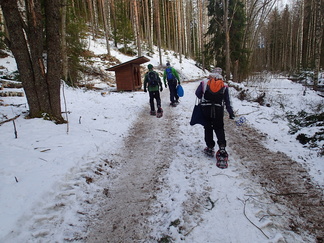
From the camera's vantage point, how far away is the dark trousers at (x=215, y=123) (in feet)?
Result: 11.9

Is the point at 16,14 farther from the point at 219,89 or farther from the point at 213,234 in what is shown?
the point at 213,234

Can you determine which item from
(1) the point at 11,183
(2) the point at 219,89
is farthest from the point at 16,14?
(2) the point at 219,89

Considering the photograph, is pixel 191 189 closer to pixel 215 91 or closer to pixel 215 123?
pixel 215 123

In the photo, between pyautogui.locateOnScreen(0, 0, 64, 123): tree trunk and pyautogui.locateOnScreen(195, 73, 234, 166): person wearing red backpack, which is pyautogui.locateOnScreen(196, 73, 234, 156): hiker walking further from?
pyautogui.locateOnScreen(0, 0, 64, 123): tree trunk

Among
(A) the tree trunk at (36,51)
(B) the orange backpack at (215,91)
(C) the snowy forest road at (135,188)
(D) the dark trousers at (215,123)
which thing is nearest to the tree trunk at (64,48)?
(A) the tree trunk at (36,51)

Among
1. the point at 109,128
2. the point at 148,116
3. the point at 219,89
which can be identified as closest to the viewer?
the point at 219,89

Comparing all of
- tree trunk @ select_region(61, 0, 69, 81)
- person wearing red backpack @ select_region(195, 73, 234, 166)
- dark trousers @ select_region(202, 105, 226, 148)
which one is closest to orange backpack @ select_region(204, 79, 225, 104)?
person wearing red backpack @ select_region(195, 73, 234, 166)

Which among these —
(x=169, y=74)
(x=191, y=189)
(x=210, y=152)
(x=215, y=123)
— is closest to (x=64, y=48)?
(x=169, y=74)

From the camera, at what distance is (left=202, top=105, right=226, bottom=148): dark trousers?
3.64m

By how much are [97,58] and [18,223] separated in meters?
20.0

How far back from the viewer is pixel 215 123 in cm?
375

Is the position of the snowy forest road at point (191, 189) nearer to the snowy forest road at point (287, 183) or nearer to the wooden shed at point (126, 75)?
the snowy forest road at point (287, 183)

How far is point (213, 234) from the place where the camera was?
6.66ft

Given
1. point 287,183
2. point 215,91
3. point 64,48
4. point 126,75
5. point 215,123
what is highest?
point 64,48
